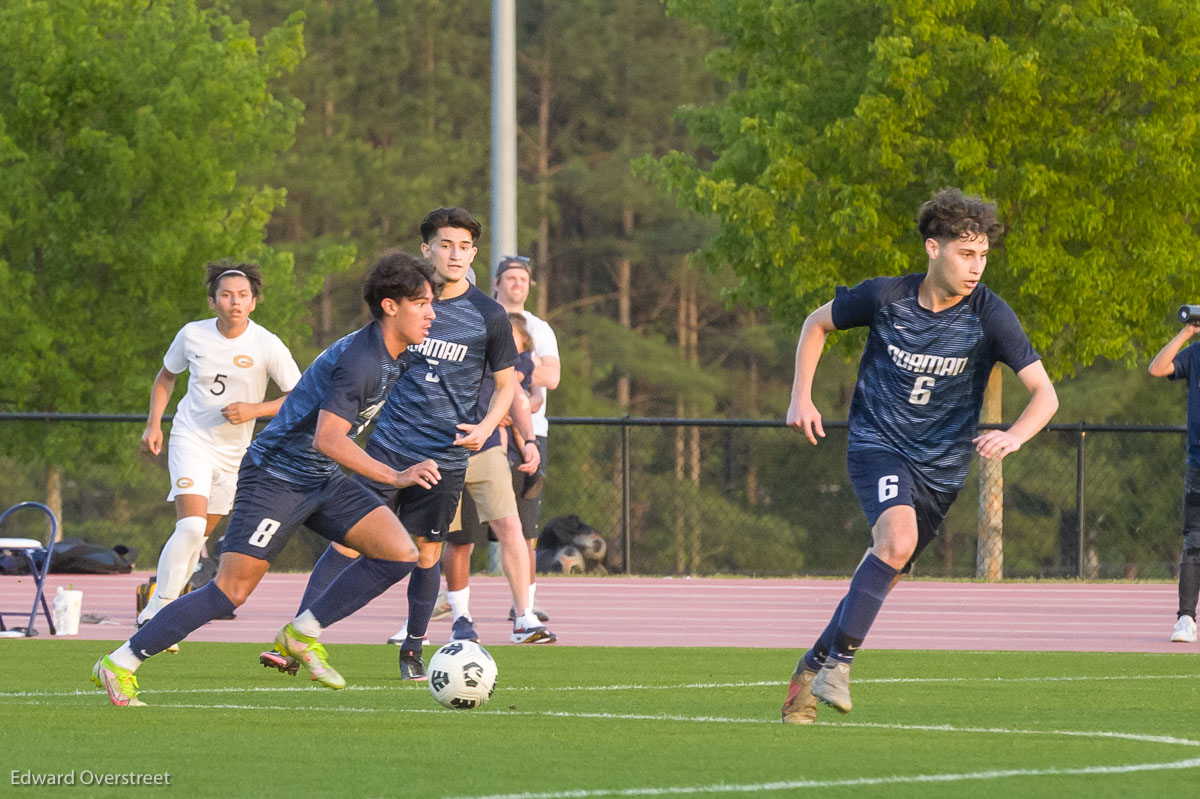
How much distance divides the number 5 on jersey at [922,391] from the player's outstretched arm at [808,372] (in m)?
0.38

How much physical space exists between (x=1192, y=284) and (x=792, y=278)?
4694mm

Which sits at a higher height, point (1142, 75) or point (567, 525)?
point (1142, 75)

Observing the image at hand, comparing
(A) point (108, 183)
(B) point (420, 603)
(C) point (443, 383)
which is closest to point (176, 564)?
(B) point (420, 603)

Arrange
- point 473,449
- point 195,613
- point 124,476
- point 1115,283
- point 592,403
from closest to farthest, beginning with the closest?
point 195,613
point 473,449
point 1115,283
point 124,476
point 592,403

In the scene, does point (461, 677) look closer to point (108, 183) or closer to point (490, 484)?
point (490, 484)

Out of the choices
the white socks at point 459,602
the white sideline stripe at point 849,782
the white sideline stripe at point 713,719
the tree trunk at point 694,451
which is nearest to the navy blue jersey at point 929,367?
the white sideline stripe at point 713,719

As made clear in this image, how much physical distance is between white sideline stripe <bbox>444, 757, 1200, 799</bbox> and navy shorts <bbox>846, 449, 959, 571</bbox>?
1495mm

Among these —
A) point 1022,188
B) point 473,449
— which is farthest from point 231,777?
point 1022,188

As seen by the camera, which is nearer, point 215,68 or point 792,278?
point 792,278

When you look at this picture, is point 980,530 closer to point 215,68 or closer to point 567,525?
point 567,525

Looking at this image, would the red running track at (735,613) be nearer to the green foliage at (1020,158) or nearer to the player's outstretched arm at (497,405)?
the player's outstretched arm at (497,405)

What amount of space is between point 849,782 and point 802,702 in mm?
1704

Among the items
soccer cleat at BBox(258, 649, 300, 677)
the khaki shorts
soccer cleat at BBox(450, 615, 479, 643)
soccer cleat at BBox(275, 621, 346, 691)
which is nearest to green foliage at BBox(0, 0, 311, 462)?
the khaki shorts

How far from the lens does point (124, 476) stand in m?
28.3
